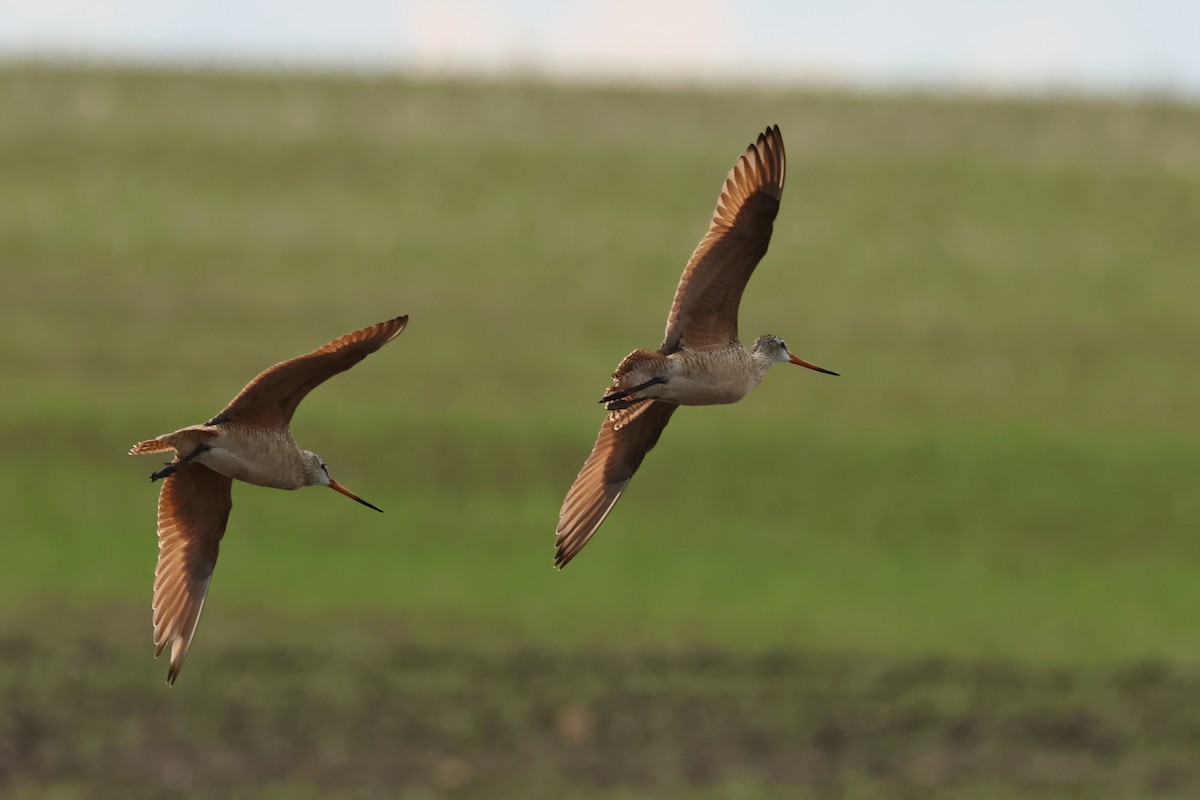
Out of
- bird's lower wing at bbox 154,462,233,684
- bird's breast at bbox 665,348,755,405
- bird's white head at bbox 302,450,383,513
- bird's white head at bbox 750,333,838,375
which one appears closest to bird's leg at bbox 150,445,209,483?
bird's white head at bbox 302,450,383,513

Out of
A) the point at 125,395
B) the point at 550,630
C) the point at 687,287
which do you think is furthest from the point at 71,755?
the point at 687,287

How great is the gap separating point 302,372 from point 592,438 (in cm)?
4193

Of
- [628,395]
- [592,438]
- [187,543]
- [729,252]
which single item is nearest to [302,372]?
[628,395]

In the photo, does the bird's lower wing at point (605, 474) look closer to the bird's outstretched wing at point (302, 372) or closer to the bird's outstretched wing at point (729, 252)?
the bird's outstretched wing at point (729, 252)

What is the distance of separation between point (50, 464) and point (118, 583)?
27.1ft

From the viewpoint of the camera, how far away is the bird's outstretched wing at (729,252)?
555 cm

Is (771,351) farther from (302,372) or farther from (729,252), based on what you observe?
(302,372)

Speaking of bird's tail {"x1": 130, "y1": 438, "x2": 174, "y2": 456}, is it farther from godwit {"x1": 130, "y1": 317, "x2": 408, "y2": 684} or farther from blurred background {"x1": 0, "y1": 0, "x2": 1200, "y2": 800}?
blurred background {"x1": 0, "y1": 0, "x2": 1200, "y2": 800}

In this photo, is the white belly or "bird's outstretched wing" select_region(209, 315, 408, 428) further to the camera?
the white belly

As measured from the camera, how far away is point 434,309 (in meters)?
58.3

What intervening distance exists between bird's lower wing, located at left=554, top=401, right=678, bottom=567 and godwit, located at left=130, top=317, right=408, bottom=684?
83cm

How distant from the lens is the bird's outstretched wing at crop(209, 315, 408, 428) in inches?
185

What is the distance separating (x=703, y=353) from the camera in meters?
5.45

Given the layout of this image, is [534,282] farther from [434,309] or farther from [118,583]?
[118,583]
